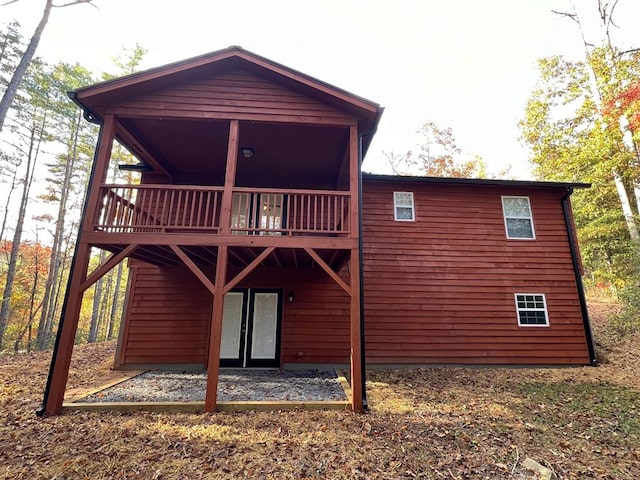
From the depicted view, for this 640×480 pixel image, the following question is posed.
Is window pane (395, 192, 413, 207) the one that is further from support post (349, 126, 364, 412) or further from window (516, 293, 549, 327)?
window (516, 293, 549, 327)

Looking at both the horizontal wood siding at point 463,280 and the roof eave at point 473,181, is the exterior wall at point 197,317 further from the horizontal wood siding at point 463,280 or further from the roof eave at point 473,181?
the roof eave at point 473,181

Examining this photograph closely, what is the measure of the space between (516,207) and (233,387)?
954 centimetres

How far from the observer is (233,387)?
6090 millimetres

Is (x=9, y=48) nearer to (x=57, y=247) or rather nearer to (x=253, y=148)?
(x=57, y=247)

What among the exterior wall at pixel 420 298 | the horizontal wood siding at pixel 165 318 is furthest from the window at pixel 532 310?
the horizontal wood siding at pixel 165 318

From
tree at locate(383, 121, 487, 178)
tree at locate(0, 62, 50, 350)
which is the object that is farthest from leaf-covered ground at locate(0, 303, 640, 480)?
tree at locate(383, 121, 487, 178)

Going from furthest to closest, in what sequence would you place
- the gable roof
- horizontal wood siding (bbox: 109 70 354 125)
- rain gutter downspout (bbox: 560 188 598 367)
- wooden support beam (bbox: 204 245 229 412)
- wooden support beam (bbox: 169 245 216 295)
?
rain gutter downspout (bbox: 560 188 598 367)
horizontal wood siding (bbox: 109 70 354 125)
the gable roof
wooden support beam (bbox: 169 245 216 295)
wooden support beam (bbox: 204 245 229 412)

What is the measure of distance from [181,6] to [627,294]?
16.3 meters

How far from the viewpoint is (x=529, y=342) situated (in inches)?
321

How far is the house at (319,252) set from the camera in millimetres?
6051

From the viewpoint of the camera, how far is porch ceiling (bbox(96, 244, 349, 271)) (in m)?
6.02

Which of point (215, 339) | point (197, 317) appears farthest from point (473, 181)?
point (197, 317)

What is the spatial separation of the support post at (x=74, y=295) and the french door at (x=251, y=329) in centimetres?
366

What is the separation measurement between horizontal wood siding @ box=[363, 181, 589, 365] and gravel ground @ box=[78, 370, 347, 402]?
2163 mm
